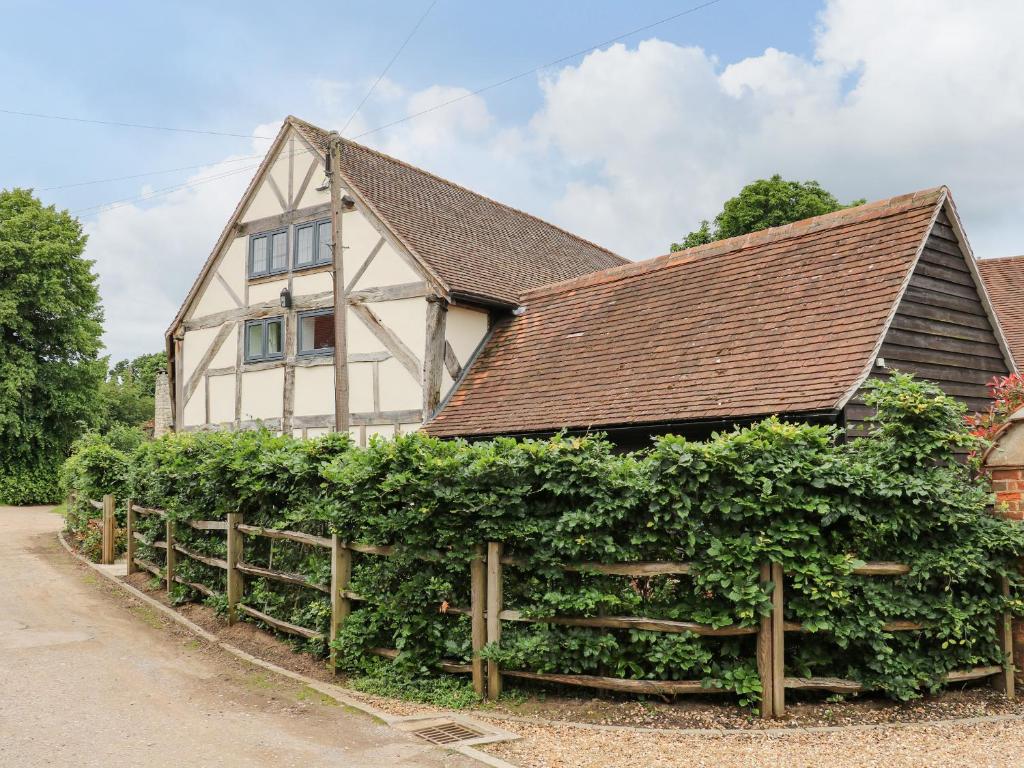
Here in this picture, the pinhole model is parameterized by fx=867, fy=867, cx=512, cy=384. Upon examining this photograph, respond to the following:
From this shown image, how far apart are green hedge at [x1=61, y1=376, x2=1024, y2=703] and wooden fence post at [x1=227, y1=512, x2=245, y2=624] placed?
11.4 feet

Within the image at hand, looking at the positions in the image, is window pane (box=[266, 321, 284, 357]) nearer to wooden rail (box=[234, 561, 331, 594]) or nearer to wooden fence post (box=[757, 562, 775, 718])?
wooden rail (box=[234, 561, 331, 594])

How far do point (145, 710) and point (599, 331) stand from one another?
32.6 ft

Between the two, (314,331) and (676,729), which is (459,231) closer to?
(314,331)

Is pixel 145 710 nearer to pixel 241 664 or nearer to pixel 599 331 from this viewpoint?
pixel 241 664

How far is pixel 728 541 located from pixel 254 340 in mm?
14999

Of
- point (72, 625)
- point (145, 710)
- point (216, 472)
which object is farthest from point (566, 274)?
point (145, 710)

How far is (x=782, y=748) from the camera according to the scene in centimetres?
600

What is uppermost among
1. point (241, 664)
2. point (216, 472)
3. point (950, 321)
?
point (950, 321)

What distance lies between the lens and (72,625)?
10695mm

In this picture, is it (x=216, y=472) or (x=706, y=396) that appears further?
(x=706, y=396)

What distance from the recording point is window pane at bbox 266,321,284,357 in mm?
18953

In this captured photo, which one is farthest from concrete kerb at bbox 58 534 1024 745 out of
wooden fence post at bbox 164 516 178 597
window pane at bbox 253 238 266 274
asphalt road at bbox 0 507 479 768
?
window pane at bbox 253 238 266 274

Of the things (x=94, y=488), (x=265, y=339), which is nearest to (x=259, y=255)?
(x=265, y=339)

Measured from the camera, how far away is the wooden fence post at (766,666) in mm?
6625
